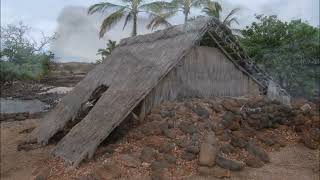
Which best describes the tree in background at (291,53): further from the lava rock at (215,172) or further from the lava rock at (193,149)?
the lava rock at (215,172)

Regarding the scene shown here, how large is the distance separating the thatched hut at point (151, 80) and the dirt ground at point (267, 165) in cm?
67

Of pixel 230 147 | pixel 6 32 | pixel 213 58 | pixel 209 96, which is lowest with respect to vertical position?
pixel 230 147

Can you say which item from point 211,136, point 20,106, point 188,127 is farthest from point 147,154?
point 20,106

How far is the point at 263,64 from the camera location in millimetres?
15766

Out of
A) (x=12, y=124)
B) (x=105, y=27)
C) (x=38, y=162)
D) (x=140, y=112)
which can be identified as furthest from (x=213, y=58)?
(x=105, y=27)

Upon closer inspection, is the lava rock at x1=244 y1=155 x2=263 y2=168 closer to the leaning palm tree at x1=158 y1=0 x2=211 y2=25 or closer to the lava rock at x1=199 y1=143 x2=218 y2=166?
the lava rock at x1=199 y1=143 x2=218 y2=166

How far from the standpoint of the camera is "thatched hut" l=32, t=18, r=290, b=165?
8.41 meters

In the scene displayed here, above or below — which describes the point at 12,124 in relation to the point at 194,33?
below

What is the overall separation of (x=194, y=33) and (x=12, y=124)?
866 centimetres

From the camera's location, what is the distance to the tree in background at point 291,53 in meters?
15.1

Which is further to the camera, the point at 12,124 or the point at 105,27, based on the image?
the point at 105,27

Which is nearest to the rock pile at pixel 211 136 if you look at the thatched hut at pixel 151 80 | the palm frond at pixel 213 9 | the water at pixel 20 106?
the thatched hut at pixel 151 80

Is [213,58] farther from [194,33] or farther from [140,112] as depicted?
[140,112]

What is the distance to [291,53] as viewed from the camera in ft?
49.5
